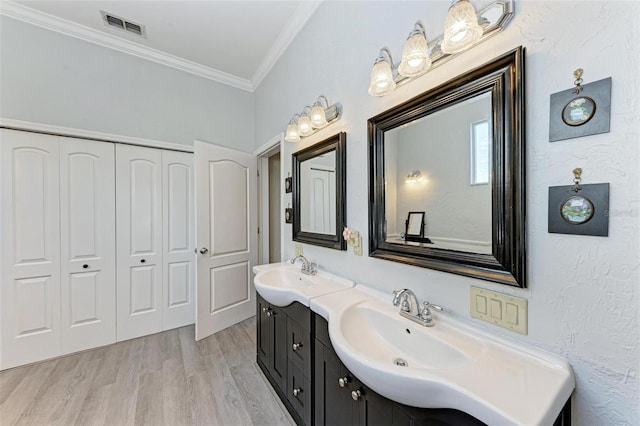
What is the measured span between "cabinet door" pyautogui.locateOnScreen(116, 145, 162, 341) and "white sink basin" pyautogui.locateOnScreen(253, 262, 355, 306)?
139 centimetres

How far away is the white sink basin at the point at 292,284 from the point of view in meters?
1.37

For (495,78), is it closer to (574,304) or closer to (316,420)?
(574,304)

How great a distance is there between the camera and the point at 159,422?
57.9 inches

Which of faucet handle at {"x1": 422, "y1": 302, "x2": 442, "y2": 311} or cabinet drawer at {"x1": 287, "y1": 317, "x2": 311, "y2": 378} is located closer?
faucet handle at {"x1": 422, "y1": 302, "x2": 442, "y2": 311}

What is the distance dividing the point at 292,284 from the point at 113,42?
281cm

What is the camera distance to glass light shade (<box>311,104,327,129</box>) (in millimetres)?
1645

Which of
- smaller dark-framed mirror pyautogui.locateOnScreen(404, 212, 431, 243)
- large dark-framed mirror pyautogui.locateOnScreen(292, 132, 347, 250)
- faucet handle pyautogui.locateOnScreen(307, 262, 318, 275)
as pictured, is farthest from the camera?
faucet handle pyautogui.locateOnScreen(307, 262, 318, 275)

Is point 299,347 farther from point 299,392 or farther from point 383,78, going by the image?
point 383,78

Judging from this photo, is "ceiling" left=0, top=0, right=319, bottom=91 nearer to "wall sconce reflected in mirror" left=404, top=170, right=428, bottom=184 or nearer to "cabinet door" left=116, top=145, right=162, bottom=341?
"cabinet door" left=116, top=145, right=162, bottom=341

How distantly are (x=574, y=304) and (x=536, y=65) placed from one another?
0.72m

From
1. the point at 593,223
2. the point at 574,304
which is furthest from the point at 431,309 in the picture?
the point at 593,223

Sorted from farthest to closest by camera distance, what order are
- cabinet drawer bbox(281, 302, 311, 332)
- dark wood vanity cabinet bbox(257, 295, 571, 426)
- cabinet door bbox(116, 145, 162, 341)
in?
cabinet door bbox(116, 145, 162, 341)
cabinet drawer bbox(281, 302, 311, 332)
dark wood vanity cabinet bbox(257, 295, 571, 426)

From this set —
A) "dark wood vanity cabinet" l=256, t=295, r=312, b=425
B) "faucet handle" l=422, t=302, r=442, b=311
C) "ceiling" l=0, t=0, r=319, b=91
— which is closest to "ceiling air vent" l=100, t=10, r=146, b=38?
"ceiling" l=0, t=0, r=319, b=91

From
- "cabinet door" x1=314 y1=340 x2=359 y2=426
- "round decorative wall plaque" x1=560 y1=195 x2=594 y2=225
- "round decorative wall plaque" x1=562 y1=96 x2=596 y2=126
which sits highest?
"round decorative wall plaque" x1=562 y1=96 x2=596 y2=126
